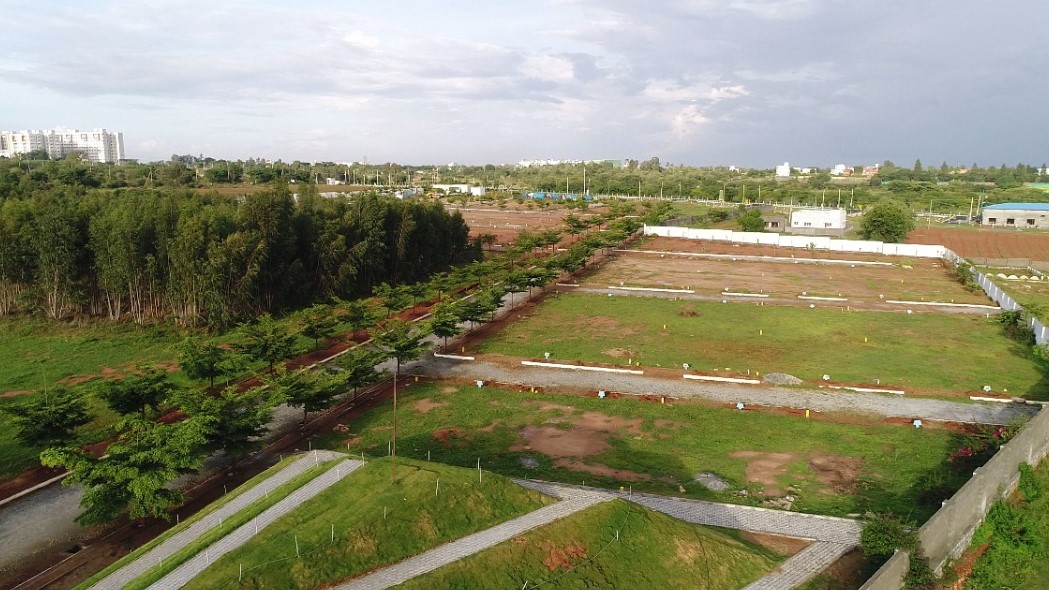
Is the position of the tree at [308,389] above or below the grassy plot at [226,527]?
above

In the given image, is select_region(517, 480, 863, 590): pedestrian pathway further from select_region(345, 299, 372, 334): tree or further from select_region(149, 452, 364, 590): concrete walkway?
select_region(345, 299, 372, 334): tree

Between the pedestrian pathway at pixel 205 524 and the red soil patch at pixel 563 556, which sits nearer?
the pedestrian pathway at pixel 205 524

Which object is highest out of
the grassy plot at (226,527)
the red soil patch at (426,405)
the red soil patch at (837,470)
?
the grassy plot at (226,527)

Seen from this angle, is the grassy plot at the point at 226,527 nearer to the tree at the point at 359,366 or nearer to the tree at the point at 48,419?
the tree at the point at 359,366

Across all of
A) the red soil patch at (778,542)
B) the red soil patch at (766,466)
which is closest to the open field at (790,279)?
the red soil patch at (766,466)

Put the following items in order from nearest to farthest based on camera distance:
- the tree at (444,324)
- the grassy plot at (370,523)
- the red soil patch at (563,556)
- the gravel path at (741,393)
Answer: the grassy plot at (370,523)
the red soil patch at (563,556)
the gravel path at (741,393)
the tree at (444,324)

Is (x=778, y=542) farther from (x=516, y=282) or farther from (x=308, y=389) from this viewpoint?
(x=516, y=282)

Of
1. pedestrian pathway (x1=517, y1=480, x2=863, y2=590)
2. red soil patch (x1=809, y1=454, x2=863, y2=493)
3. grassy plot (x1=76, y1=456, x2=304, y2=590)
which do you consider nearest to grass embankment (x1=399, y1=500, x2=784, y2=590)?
pedestrian pathway (x1=517, y1=480, x2=863, y2=590)

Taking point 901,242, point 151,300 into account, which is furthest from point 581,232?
point 151,300
